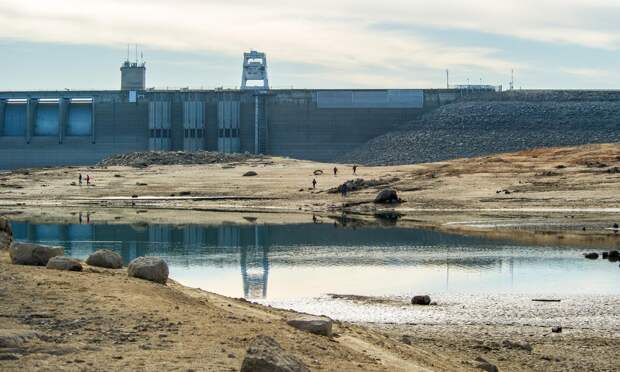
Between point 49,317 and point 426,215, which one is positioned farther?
point 426,215

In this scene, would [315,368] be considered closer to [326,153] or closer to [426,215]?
[426,215]

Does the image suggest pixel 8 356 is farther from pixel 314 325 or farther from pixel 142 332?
pixel 314 325

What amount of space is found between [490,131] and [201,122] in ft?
110

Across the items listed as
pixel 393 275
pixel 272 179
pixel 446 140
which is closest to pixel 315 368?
pixel 393 275

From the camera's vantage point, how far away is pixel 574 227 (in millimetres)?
51781

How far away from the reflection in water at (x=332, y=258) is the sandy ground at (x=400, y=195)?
15.2 ft

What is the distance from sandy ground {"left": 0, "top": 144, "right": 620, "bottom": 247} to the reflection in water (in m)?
4.63

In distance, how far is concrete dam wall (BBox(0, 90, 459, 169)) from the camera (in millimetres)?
130750

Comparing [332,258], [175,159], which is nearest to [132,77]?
[175,159]

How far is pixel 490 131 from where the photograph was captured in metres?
123

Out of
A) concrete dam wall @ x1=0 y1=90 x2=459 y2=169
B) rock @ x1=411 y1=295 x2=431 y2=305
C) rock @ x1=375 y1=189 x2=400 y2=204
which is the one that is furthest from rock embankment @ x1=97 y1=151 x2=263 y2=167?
rock @ x1=411 y1=295 x2=431 y2=305

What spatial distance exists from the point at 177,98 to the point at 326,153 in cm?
1949

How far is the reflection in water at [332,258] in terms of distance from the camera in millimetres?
32656

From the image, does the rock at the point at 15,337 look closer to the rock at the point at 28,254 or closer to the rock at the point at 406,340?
the rock at the point at 28,254
